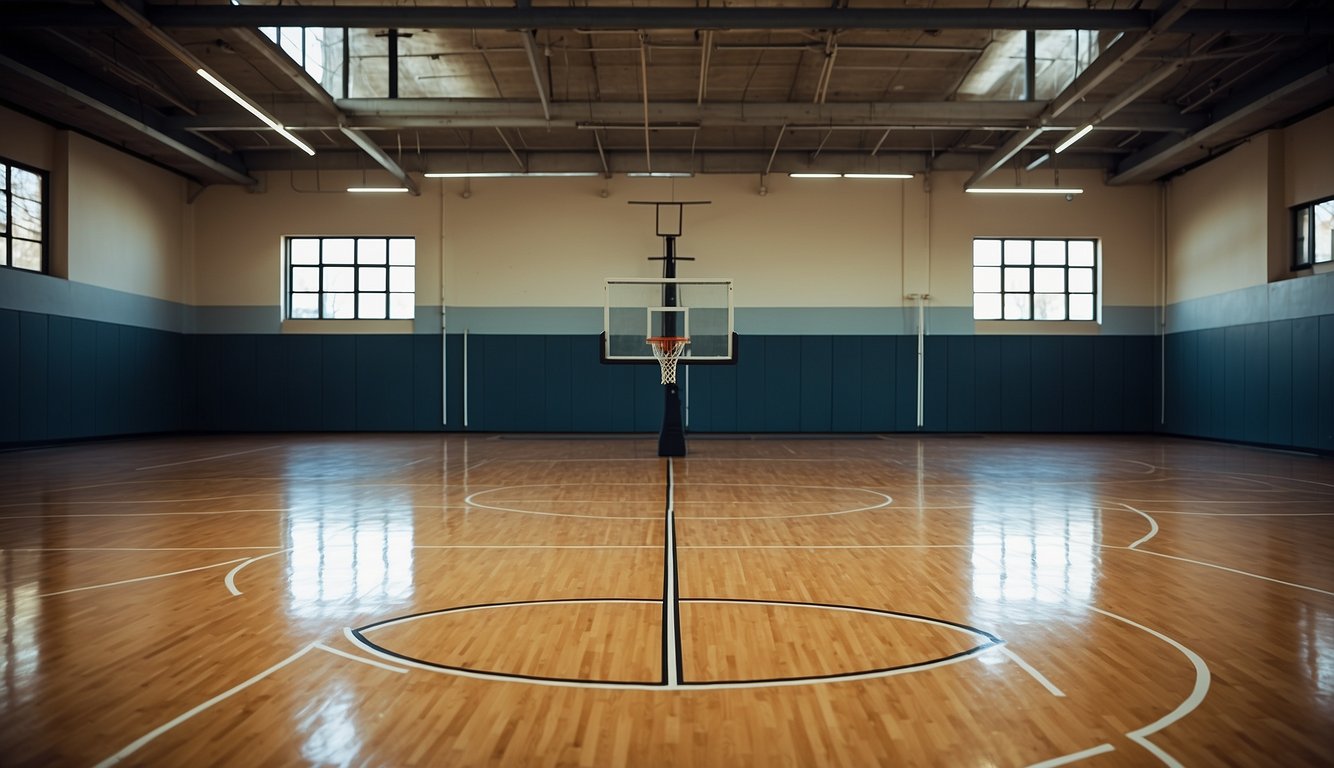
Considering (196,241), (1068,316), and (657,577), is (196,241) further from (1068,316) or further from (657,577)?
(1068,316)

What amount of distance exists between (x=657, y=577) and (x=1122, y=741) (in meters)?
3.13

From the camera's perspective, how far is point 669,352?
14906 millimetres

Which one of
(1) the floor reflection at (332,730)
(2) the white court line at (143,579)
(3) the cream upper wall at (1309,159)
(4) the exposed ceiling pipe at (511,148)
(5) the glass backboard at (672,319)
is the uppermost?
(4) the exposed ceiling pipe at (511,148)

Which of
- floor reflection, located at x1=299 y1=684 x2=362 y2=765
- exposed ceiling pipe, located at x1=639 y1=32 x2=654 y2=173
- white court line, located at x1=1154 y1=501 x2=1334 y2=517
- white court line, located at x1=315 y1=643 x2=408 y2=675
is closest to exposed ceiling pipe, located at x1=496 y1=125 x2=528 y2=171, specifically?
exposed ceiling pipe, located at x1=639 y1=32 x2=654 y2=173

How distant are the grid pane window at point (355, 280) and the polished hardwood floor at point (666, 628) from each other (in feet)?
37.6

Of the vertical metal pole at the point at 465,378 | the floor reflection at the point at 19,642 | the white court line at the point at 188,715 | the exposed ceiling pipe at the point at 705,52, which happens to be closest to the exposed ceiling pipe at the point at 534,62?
the exposed ceiling pipe at the point at 705,52

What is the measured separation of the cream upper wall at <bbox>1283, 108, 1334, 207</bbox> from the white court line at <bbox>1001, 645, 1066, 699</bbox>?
52.2 feet

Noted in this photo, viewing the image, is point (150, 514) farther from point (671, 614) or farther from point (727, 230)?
point (727, 230)

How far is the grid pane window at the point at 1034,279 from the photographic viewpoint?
67.6 feet

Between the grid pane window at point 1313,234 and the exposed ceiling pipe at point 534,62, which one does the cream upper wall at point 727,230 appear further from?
the exposed ceiling pipe at point 534,62

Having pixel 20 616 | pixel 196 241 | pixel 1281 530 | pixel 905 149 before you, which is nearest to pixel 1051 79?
pixel 905 149

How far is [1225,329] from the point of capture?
17.8 metres

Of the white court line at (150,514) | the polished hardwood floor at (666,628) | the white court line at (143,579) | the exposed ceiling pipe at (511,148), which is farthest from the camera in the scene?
the exposed ceiling pipe at (511,148)

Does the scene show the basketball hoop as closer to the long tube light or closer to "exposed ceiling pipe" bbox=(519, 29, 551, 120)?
"exposed ceiling pipe" bbox=(519, 29, 551, 120)
